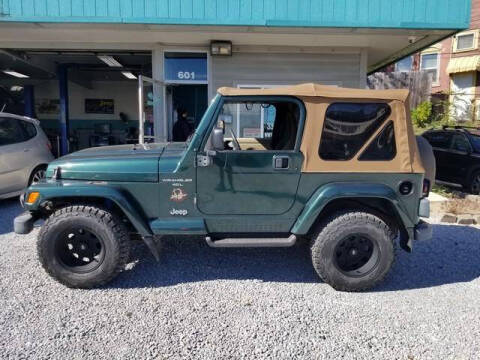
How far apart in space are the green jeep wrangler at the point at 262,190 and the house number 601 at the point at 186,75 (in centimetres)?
541

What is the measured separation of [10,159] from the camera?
655 centimetres

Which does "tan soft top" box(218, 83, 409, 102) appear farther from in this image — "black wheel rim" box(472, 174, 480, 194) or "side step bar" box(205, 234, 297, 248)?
"black wheel rim" box(472, 174, 480, 194)

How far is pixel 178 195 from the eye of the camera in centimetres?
358

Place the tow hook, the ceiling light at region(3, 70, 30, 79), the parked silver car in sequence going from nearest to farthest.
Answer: the tow hook < the parked silver car < the ceiling light at region(3, 70, 30, 79)

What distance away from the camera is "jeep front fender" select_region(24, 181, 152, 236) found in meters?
3.46

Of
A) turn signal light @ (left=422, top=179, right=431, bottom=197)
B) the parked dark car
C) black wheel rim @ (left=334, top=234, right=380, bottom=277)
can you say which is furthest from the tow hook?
the parked dark car

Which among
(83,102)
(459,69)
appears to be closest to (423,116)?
(459,69)

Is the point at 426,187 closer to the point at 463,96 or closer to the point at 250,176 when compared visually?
the point at 250,176

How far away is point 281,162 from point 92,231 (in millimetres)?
1826

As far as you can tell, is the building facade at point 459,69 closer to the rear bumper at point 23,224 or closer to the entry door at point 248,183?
the entry door at point 248,183

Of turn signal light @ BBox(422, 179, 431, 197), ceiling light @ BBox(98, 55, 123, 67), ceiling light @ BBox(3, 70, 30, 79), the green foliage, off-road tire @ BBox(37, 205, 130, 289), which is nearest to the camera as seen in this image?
off-road tire @ BBox(37, 205, 130, 289)

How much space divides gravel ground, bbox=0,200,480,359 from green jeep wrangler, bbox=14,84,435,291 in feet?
1.02

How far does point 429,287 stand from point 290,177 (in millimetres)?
1790

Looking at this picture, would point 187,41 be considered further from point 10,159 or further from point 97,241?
point 97,241
